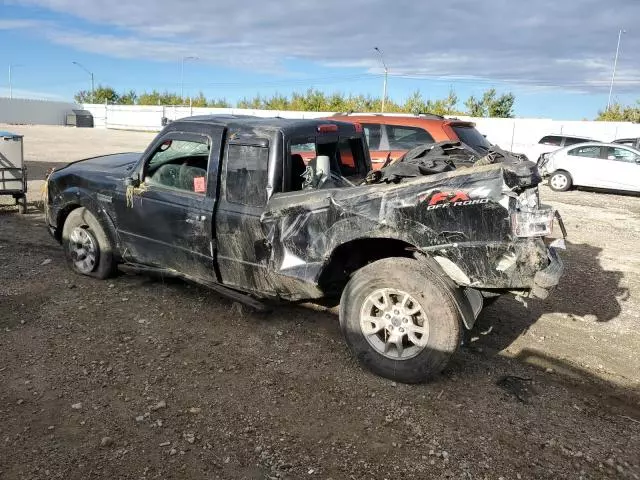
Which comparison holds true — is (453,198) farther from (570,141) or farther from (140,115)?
(140,115)

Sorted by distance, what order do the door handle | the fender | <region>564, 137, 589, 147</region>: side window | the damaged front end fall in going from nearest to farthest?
the damaged front end
the door handle
the fender
<region>564, 137, 589, 147</region>: side window

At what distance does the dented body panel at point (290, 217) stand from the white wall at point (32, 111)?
72.5 m

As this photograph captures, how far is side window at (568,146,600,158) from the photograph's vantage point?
1558cm

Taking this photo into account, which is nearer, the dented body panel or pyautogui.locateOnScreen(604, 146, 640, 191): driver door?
the dented body panel

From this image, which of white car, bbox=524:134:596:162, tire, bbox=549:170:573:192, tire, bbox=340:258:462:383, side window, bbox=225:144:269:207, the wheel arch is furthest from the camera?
white car, bbox=524:134:596:162

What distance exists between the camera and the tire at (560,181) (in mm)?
15820

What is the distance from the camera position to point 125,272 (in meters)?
5.69

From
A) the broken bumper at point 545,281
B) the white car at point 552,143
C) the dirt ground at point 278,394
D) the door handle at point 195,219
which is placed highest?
the white car at point 552,143

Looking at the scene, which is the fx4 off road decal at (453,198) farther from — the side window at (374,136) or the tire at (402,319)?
the side window at (374,136)

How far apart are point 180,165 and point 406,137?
188 inches

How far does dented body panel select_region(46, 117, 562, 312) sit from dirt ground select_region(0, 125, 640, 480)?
53 cm

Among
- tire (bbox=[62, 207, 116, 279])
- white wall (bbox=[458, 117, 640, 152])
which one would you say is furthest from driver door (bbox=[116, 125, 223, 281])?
white wall (bbox=[458, 117, 640, 152])

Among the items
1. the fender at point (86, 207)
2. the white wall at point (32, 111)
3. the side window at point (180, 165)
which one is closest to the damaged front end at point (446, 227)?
the side window at point (180, 165)

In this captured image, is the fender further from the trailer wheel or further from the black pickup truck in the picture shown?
the trailer wheel
